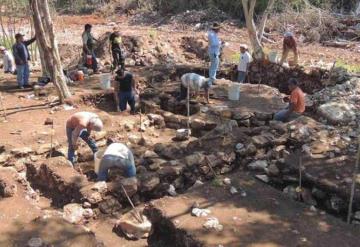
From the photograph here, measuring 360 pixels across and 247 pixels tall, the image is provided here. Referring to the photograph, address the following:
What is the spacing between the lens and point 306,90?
1254 centimetres

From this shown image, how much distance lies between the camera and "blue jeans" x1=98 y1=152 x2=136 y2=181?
20.8 ft

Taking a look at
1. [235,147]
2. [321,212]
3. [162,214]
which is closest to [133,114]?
[235,147]

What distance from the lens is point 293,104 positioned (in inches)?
343

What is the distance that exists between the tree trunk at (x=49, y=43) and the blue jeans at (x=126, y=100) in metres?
1.27

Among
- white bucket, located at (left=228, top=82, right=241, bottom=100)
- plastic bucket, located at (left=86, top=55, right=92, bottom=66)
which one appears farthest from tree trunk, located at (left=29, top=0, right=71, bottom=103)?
white bucket, located at (left=228, top=82, right=241, bottom=100)

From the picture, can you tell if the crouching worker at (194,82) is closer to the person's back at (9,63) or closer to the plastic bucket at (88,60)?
the plastic bucket at (88,60)

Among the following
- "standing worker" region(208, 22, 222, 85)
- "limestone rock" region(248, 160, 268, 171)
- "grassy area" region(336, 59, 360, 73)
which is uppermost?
"standing worker" region(208, 22, 222, 85)

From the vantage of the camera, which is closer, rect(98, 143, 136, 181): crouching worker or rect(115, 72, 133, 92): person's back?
rect(98, 143, 136, 181): crouching worker

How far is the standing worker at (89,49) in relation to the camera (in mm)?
12104

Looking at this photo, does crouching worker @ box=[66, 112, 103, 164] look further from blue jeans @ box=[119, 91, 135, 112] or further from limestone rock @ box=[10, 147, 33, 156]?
blue jeans @ box=[119, 91, 135, 112]

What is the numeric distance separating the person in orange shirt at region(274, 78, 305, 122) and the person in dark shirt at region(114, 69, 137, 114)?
3.09 meters

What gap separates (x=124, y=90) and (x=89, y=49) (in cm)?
315

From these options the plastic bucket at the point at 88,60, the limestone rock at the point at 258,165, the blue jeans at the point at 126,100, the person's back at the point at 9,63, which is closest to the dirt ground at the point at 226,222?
the limestone rock at the point at 258,165

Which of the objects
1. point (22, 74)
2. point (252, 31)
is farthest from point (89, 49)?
point (252, 31)
